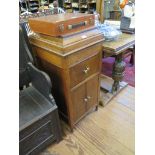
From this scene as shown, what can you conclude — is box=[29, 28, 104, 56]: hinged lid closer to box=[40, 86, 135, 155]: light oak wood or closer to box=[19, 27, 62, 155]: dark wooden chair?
box=[19, 27, 62, 155]: dark wooden chair

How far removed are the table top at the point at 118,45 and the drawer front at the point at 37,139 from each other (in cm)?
75

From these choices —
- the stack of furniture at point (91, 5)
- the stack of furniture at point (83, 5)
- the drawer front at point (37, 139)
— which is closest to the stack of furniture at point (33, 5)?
the stack of furniture at point (83, 5)

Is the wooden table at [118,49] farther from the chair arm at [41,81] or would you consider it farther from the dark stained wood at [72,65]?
the chair arm at [41,81]

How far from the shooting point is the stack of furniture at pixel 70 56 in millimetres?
994

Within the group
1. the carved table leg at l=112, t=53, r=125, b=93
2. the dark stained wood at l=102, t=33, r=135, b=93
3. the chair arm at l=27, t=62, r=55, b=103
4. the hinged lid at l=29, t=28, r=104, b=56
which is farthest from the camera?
the carved table leg at l=112, t=53, r=125, b=93

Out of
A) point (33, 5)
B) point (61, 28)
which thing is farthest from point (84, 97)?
point (33, 5)

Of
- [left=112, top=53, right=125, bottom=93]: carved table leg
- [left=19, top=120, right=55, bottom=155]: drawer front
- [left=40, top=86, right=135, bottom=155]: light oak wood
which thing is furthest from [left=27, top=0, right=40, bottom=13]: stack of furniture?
[left=19, top=120, right=55, bottom=155]: drawer front

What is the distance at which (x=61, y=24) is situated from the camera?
97 centimetres

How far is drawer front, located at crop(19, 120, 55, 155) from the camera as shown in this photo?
105 cm

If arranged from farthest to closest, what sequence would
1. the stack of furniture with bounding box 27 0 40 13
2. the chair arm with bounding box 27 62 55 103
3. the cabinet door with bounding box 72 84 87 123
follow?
the stack of furniture with bounding box 27 0 40 13
the cabinet door with bounding box 72 84 87 123
the chair arm with bounding box 27 62 55 103

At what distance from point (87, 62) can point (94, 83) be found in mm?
258

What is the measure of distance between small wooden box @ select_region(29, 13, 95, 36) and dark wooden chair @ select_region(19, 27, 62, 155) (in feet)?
0.44

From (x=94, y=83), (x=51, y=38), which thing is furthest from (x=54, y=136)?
(x=51, y=38)
